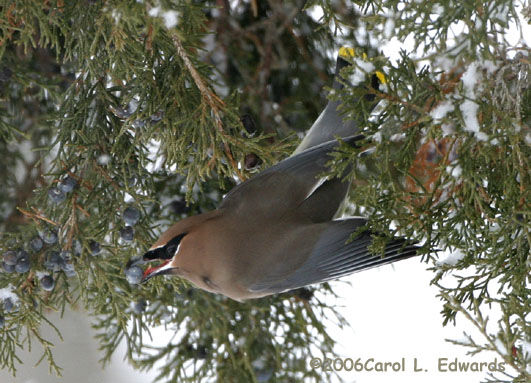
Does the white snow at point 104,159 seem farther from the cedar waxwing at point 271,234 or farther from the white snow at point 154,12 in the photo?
the white snow at point 154,12

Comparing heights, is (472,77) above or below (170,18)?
below

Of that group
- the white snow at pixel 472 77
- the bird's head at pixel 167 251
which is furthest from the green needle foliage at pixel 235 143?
the bird's head at pixel 167 251

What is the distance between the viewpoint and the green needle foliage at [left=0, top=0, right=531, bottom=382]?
1286 millimetres

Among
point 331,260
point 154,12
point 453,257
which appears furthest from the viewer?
point 331,260

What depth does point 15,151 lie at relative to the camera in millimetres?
2461

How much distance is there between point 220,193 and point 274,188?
1.42ft

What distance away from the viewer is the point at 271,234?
1.85 meters

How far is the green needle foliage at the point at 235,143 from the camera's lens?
4.22ft

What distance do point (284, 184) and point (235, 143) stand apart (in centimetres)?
22

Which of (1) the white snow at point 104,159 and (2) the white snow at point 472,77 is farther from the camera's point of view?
(1) the white snow at point 104,159

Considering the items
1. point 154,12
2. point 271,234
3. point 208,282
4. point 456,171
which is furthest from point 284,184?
point 154,12

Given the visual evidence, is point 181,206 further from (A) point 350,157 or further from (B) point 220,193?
(A) point 350,157

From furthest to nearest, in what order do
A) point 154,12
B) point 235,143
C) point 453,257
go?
point 235,143, point 453,257, point 154,12

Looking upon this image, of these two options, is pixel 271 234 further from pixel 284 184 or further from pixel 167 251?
pixel 167 251
